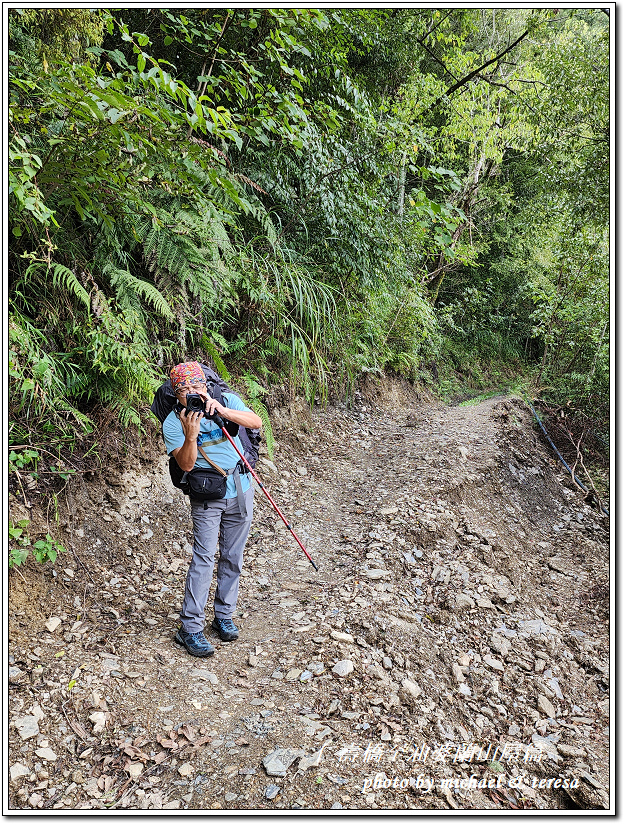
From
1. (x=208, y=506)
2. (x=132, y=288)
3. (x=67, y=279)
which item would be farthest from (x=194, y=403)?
(x=132, y=288)

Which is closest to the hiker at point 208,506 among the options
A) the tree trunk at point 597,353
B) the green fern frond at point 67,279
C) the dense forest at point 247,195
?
the dense forest at point 247,195

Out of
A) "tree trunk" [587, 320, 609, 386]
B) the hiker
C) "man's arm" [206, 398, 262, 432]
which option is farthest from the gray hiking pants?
"tree trunk" [587, 320, 609, 386]

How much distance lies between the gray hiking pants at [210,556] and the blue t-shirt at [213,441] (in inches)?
7.0

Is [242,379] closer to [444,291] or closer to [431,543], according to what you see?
[431,543]

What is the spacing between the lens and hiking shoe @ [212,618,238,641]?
3.70 m

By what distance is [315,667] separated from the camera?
341 centimetres

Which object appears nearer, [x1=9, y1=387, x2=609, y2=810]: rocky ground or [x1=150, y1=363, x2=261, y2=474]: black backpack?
[x1=9, y1=387, x2=609, y2=810]: rocky ground

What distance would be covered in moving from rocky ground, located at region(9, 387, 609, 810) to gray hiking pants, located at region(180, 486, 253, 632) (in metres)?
0.33

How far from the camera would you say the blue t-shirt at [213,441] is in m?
3.35

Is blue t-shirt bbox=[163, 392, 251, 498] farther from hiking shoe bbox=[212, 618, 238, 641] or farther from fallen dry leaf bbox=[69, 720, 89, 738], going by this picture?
fallen dry leaf bbox=[69, 720, 89, 738]

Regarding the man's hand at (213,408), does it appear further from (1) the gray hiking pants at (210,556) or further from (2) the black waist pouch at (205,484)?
(1) the gray hiking pants at (210,556)

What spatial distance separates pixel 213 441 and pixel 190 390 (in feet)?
1.47

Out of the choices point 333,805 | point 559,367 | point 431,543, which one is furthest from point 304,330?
point 559,367
